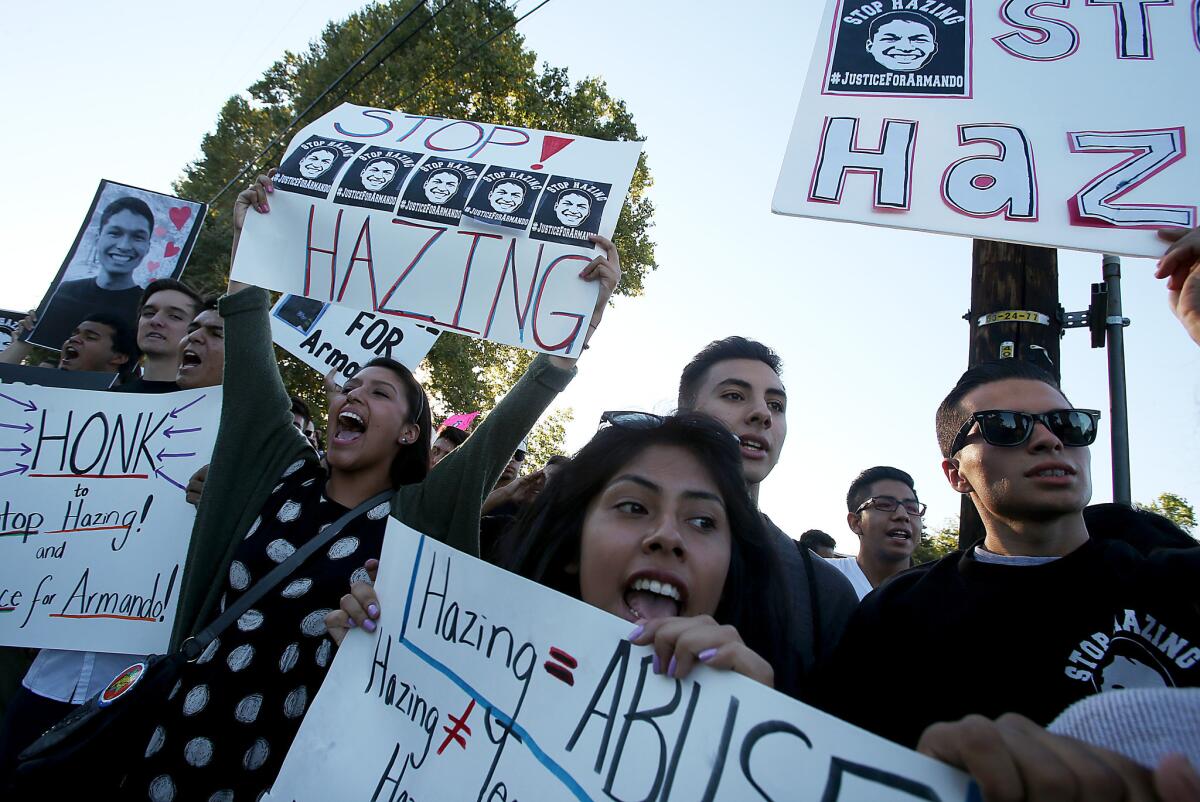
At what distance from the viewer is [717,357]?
2701 mm

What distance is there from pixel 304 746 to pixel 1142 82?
8.29 feet

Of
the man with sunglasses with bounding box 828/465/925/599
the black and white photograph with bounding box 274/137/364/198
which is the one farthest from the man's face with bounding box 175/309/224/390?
the man with sunglasses with bounding box 828/465/925/599

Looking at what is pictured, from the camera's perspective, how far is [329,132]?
10.0 feet

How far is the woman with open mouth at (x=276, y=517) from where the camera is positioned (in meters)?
1.69

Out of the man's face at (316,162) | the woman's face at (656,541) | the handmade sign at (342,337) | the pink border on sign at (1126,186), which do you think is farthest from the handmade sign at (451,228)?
the pink border on sign at (1126,186)

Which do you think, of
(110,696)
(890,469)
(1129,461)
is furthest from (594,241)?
(890,469)

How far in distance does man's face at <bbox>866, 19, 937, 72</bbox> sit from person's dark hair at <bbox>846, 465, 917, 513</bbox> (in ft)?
8.61

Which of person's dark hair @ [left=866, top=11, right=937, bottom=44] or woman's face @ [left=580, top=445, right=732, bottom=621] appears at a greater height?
person's dark hair @ [left=866, top=11, right=937, bottom=44]

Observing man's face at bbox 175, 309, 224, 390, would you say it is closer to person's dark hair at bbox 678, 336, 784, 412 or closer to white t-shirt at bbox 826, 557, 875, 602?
person's dark hair at bbox 678, 336, 784, 412

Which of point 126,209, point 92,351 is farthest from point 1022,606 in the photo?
point 126,209

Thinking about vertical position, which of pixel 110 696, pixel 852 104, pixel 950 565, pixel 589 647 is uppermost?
pixel 852 104

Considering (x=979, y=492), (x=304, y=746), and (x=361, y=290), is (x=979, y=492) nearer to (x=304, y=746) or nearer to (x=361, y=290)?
(x=304, y=746)

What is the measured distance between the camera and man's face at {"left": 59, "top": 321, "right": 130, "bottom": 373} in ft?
13.0

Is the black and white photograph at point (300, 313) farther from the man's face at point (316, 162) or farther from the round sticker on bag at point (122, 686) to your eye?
the round sticker on bag at point (122, 686)
